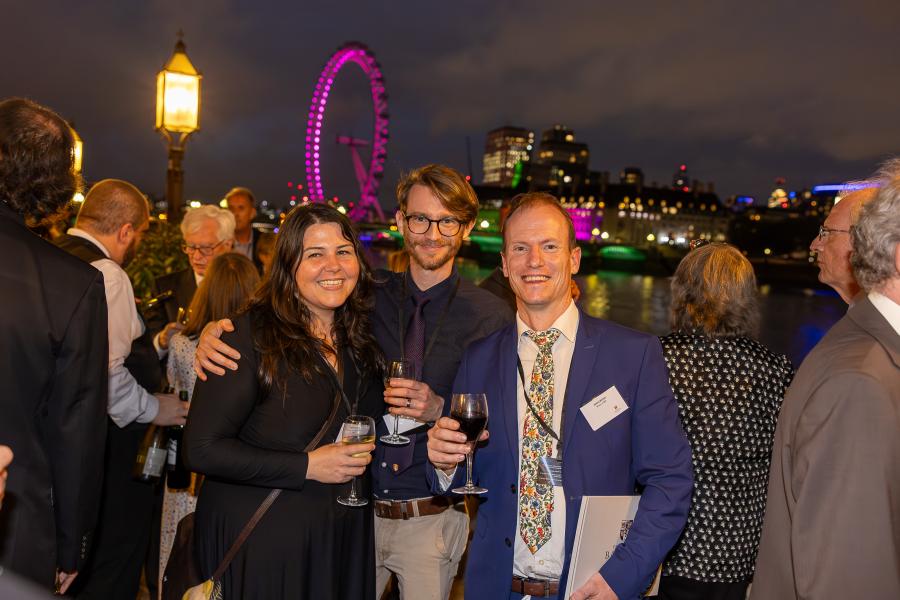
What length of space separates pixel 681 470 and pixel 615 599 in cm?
44

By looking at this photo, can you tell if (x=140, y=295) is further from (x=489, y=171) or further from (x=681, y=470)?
(x=489, y=171)

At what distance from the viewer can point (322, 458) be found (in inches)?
87.7

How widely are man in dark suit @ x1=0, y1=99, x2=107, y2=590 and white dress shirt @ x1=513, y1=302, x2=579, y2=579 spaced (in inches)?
54.9

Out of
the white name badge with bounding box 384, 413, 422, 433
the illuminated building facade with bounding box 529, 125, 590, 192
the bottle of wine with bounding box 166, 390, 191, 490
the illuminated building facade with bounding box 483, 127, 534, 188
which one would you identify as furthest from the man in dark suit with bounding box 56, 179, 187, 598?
the illuminated building facade with bounding box 483, 127, 534, 188

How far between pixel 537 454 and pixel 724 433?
91 centimetres

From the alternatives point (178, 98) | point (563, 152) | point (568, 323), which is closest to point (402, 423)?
point (568, 323)

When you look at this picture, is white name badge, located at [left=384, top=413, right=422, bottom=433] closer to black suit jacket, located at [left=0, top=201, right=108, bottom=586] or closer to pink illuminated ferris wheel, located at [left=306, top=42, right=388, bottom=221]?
black suit jacket, located at [left=0, top=201, right=108, bottom=586]

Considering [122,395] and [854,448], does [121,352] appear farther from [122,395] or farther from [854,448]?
[854,448]

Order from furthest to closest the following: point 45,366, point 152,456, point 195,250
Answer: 1. point 195,250
2. point 152,456
3. point 45,366

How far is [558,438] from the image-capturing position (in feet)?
7.16

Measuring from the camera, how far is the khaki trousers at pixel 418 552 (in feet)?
8.96

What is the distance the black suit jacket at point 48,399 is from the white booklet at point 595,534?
156cm

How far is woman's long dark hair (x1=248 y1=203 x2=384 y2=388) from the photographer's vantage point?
7.66 feet

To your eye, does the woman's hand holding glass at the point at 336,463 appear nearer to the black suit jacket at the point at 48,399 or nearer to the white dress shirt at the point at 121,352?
the black suit jacket at the point at 48,399
